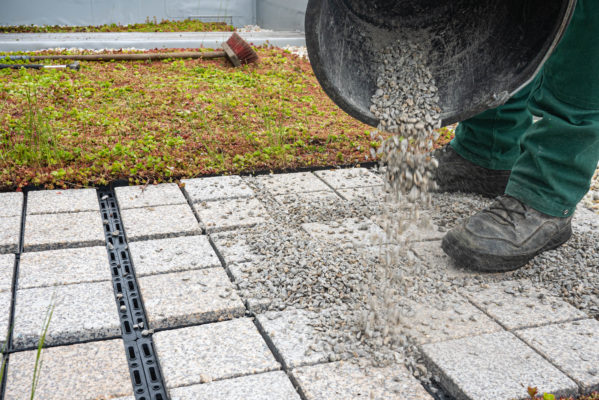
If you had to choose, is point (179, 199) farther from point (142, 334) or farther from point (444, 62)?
point (444, 62)

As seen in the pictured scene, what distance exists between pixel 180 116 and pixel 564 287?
3.49 m

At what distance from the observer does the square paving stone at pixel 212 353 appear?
78.7 inches

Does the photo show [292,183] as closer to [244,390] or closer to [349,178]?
[349,178]

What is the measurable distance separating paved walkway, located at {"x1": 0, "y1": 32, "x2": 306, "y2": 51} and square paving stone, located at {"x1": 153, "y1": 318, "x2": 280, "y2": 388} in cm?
645

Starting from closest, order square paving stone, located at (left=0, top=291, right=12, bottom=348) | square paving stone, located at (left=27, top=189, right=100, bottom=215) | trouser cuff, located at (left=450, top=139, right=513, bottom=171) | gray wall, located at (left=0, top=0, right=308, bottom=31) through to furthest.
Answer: square paving stone, located at (left=0, top=291, right=12, bottom=348), square paving stone, located at (left=27, top=189, right=100, bottom=215), trouser cuff, located at (left=450, top=139, right=513, bottom=171), gray wall, located at (left=0, top=0, right=308, bottom=31)

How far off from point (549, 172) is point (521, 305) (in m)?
0.71

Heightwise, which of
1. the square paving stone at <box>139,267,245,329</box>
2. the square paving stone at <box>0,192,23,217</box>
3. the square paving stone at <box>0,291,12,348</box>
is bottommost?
the square paving stone at <box>139,267,245,329</box>

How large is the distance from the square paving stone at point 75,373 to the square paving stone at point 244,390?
22cm

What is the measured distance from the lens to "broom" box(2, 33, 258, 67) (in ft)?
22.8

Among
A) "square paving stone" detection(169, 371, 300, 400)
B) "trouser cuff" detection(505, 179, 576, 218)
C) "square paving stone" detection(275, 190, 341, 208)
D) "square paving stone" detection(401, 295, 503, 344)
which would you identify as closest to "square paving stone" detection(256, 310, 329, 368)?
"square paving stone" detection(169, 371, 300, 400)

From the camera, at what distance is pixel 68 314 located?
7.53 feet

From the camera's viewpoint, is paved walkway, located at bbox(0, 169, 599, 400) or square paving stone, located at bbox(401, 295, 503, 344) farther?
square paving stone, located at bbox(401, 295, 503, 344)

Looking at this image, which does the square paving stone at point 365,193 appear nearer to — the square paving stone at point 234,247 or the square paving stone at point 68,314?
the square paving stone at point 234,247

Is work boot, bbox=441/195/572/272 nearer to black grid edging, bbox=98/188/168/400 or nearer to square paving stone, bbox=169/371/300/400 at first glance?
square paving stone, bbox=169/371/300/400
